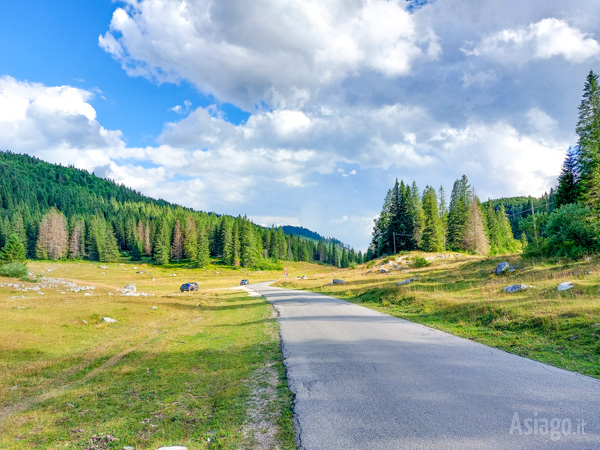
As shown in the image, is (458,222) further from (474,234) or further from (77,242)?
(77,242)

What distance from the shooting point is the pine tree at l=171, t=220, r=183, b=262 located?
111m

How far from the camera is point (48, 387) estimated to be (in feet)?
30.0

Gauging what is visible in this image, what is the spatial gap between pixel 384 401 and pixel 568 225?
28.0 meters

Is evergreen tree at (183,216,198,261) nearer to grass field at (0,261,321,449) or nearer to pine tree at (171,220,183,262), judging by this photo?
pine tree at (171,220,183,262)

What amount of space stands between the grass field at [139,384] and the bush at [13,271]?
37.5m

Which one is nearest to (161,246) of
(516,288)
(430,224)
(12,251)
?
(12,251)

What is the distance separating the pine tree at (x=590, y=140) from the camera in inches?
1241

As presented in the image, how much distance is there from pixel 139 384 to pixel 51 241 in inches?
4995

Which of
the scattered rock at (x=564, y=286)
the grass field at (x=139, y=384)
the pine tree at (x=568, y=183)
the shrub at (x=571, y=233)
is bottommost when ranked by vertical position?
the grass field at (x=139, y=384)

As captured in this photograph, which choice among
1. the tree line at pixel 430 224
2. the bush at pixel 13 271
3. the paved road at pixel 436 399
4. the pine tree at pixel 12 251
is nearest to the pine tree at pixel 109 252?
the pine tree at pixel 12 251

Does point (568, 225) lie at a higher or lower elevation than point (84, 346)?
higher

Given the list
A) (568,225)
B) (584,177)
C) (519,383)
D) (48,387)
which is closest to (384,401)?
(519,383)

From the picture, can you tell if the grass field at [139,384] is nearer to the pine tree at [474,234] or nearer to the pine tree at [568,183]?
the pine tree at [568,183]

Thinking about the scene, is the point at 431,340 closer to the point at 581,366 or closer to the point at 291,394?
the point at 581,366
